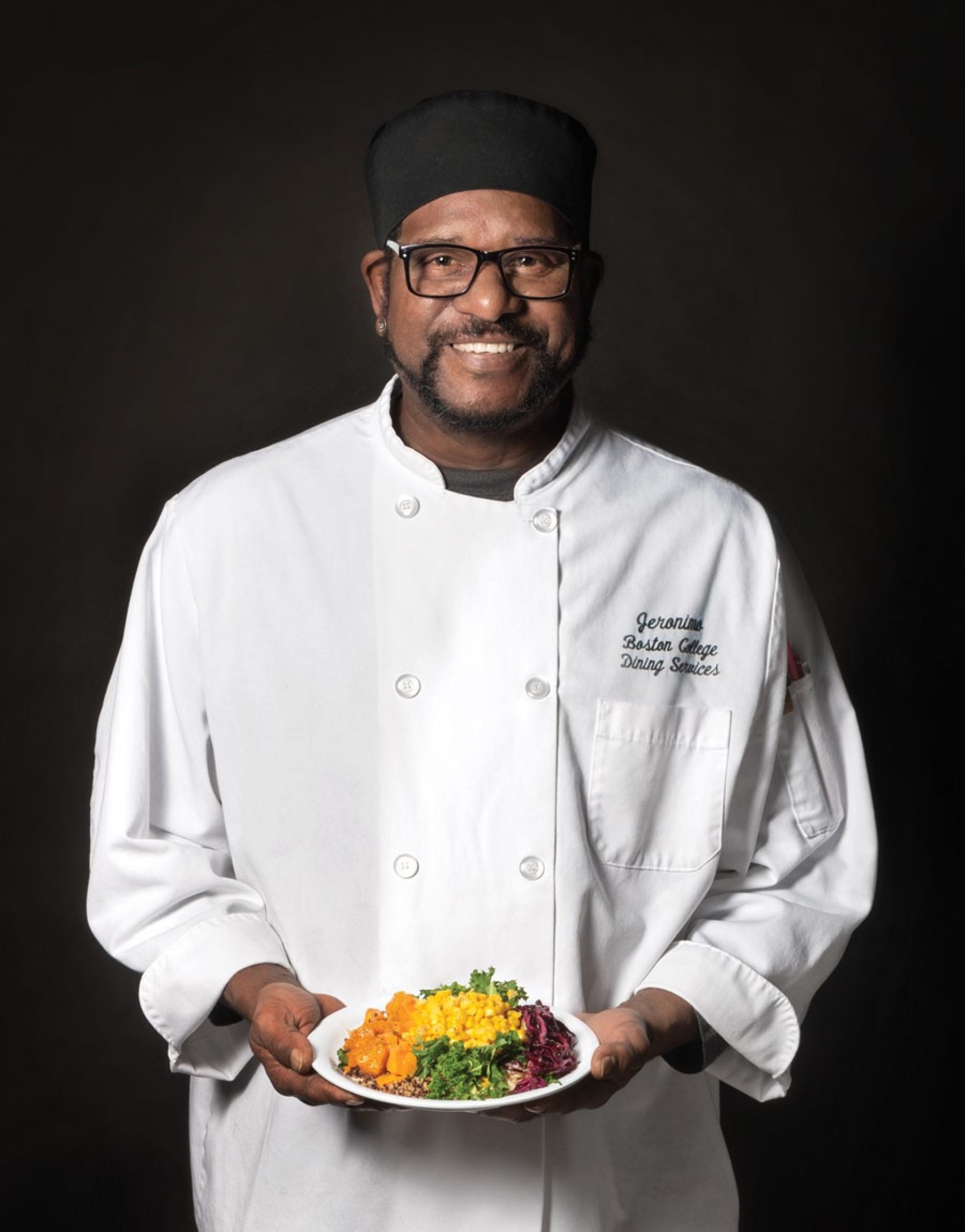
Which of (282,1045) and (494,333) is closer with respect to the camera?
(282,1045)

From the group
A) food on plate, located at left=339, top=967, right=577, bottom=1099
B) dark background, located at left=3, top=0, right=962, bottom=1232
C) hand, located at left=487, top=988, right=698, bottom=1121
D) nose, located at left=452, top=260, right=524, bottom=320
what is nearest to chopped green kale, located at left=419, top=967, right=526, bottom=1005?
food on plate, located at left=339, top=967, right=577, bottom=1099

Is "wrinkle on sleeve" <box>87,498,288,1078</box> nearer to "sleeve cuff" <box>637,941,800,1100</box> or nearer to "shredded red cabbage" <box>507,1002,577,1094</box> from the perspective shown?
"shredded red cabbage" <box>507,1002,577,1094</box>

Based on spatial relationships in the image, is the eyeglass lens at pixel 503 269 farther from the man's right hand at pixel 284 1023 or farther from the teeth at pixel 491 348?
the man's right hand at pixel 284 1023

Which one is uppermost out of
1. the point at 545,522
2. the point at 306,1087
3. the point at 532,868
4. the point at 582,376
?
the point at 582,376

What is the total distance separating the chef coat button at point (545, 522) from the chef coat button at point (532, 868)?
41 cm

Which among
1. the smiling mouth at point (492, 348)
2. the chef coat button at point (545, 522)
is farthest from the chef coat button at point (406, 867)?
the smiling mouth at point (492, 348)

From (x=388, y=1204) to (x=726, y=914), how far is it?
57cm

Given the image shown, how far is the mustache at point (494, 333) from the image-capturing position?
6.95 feet

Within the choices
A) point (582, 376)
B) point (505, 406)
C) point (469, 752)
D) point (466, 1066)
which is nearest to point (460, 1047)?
point (466, 1066)

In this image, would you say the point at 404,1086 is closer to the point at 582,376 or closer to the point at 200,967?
the point at 200,967

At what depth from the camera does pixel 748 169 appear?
10.2ft

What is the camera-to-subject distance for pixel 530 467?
7.42 feet

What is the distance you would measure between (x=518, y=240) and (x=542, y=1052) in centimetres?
98

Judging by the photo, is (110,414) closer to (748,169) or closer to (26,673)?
(26,673)
